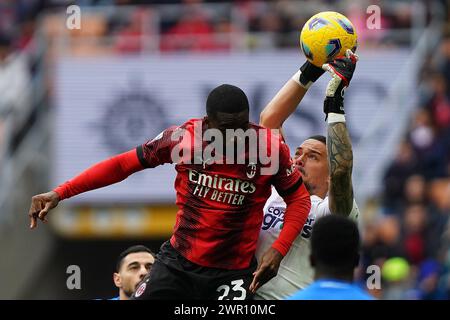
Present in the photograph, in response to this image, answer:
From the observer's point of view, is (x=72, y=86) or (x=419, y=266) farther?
(x=72, y=86)

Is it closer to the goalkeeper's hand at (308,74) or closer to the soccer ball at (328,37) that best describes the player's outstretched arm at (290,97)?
the goalkeeper's hand at (308,74)

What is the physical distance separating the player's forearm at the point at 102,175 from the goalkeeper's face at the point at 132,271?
203 centimetres

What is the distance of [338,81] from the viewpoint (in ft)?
24.9

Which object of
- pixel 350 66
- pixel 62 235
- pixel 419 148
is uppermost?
pixel 350 66

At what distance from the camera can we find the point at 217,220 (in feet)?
25.3

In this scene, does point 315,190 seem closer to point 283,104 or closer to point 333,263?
point 283,104

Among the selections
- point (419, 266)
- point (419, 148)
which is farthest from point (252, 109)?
point (419, 266)

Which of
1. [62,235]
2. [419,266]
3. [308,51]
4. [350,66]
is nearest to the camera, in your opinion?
[350,66]

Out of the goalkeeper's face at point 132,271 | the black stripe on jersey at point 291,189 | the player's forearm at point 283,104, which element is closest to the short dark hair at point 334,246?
the black stripe on jersey at point 291,189

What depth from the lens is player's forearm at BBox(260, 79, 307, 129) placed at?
858cm

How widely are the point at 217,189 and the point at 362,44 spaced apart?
10.2 m

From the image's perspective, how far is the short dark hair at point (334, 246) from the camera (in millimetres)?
5824

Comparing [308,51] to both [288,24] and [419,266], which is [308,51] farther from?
[288,24]

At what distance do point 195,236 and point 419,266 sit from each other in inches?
304
